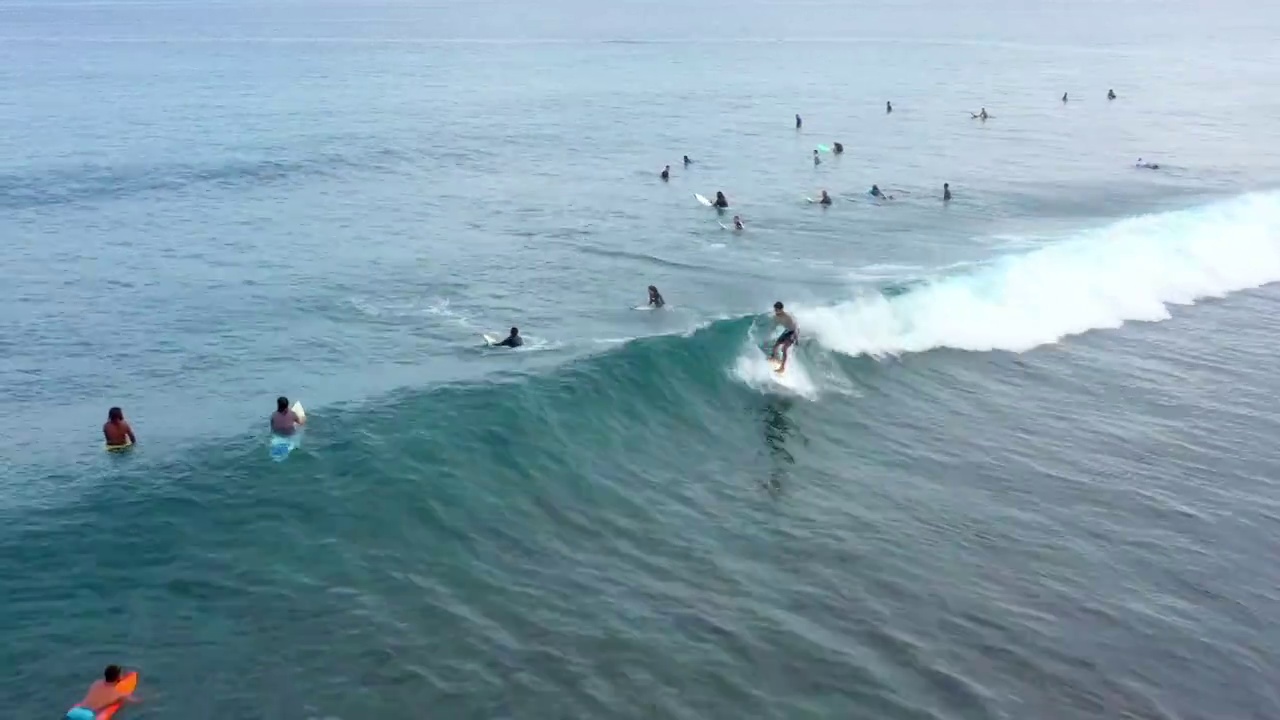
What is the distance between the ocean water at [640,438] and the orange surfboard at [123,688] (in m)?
0.23

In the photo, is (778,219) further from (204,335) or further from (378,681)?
(378,681)

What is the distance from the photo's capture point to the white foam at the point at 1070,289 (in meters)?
33.7

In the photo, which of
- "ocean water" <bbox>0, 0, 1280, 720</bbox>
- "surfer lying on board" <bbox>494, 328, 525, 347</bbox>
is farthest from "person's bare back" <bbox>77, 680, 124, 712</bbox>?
"surfer lying on board" <bbox>494, 328, 525, 347</bbox>

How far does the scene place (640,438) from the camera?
26562 mm

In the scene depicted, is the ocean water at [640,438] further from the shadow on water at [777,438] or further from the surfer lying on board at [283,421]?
the surfer lying on board at [283,421]

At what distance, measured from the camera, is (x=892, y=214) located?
51.3 metres

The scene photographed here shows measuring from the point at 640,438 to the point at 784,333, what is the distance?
557 centimetres

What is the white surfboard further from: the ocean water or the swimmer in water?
the swimmer in water

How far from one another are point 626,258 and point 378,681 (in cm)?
2828

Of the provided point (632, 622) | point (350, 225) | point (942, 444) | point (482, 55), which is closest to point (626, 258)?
point (350, 225)

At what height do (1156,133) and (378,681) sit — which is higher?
(1156,133)

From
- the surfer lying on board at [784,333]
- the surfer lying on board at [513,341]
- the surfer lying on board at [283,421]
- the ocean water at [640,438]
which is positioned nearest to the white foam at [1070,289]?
the ocean water at [640,438]

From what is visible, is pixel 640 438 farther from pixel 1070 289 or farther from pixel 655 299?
pixel 1070 289

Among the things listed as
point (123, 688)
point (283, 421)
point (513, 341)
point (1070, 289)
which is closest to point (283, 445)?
point (283, 421)
